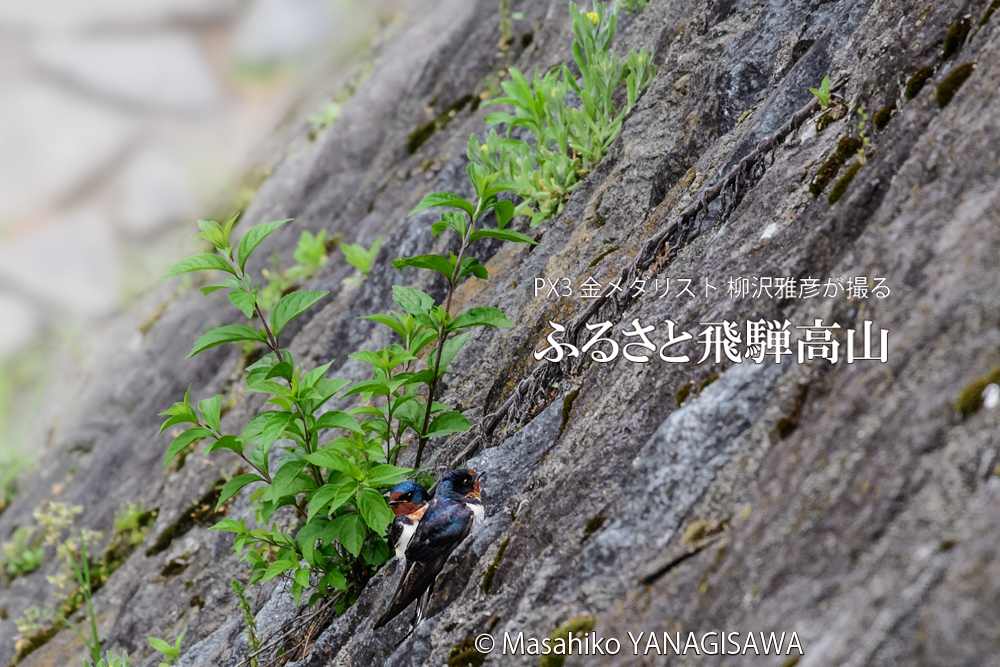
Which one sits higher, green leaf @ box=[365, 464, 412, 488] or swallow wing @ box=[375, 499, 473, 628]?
green leaf @ box=[365, 464, 412, 488]

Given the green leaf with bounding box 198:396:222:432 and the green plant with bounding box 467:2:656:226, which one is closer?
the green leaf with bounding box 198:396:222:432

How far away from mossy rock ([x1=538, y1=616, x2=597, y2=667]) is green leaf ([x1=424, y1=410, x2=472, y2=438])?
1130 mm

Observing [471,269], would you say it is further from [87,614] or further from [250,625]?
[87,614]

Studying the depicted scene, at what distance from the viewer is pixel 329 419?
2.74 meters

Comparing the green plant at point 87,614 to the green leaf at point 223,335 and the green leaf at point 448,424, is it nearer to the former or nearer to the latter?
the green leaf at point 223,335

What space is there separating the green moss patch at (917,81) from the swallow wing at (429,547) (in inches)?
85.0

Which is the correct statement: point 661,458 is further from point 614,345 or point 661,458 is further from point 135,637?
point 135,637

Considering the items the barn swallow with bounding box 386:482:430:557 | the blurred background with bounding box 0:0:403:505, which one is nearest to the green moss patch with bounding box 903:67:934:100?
the barn swallow with bounding box 386:482:430:557

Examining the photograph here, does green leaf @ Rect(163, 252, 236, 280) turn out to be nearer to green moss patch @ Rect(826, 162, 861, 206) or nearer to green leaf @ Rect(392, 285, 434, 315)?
green leaf @ Rect(392, 285, 434, 315)

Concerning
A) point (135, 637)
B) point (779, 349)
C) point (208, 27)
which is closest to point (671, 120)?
point (779, 349)

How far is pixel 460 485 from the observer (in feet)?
9.25

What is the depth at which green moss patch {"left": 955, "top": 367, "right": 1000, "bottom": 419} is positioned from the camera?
4.88 ft

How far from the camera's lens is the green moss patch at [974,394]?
1.49 metres

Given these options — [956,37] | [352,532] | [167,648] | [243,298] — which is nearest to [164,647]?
[167,648]
